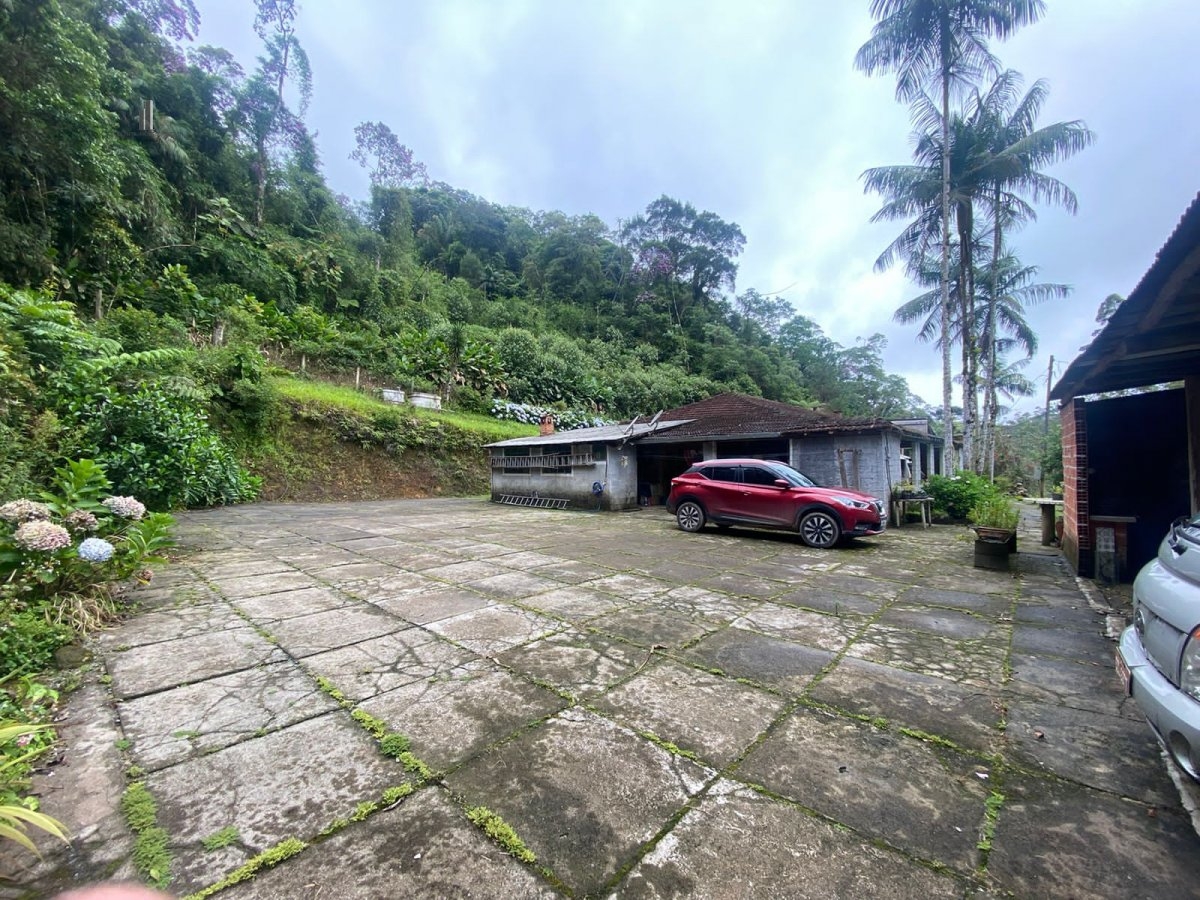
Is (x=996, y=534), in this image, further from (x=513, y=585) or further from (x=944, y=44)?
(x=944, y=44)

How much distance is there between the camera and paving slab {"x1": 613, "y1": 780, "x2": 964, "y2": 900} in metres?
1.44

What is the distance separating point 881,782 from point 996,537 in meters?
5.57

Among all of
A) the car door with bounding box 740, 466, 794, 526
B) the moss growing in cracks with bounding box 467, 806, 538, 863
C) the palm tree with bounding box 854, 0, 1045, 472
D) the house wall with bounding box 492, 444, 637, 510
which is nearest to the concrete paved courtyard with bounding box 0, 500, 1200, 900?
the moss growing in cracks with bounding box 467, 806, 538, 863

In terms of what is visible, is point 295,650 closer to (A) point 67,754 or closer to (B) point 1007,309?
(A) point 67,754

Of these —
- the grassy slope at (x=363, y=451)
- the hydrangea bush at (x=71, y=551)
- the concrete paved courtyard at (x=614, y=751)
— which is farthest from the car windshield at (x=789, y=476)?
the grassy slope at (x=363, y=451)

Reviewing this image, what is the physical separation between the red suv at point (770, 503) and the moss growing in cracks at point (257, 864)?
7254 millimetres

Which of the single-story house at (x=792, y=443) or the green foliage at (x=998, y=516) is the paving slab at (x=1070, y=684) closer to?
the green foliage at (x=998, y=516)

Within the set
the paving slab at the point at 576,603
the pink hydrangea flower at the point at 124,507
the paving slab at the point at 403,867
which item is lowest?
the paving slab at the point at 403,867

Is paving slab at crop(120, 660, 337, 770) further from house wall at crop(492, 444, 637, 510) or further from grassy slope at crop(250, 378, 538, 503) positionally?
grassy slope at crop(250, 378, 538, 503)

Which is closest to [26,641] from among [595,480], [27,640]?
[27,640]

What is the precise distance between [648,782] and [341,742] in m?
1.43

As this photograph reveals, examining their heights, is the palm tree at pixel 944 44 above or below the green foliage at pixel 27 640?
above

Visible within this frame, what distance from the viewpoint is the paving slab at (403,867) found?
4.62 feet

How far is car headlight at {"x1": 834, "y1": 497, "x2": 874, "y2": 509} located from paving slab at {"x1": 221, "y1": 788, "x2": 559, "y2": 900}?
6.96 metres
